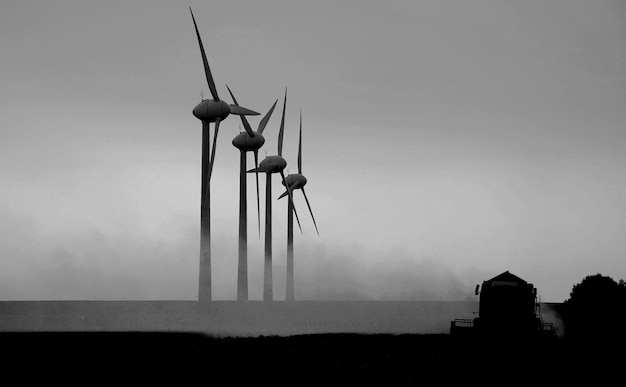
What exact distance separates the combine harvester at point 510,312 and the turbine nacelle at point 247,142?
3515 centimetres

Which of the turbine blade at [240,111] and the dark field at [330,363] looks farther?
the turbine blade at [240,111]

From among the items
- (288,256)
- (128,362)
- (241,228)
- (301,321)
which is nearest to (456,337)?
(128,362)

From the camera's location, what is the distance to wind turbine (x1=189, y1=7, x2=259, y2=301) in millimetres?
69662

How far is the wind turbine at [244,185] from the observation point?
77812 millimetres

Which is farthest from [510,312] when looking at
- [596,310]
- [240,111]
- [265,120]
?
[265,120]

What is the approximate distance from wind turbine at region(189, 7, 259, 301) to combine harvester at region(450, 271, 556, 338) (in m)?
25.7

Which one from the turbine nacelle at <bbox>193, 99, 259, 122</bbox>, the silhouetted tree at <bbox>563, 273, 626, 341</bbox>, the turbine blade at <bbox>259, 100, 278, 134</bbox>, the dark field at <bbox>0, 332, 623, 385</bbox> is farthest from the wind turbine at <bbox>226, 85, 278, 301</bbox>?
the dark field at <bbox>0, 332, 623, 385</bbox>

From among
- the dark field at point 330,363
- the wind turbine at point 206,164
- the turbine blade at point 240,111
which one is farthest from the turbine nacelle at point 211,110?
the dark field at point 330,363

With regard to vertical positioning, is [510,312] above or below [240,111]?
below

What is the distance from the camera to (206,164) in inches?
2800

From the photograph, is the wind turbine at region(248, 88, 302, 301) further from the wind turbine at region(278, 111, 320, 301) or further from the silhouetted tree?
the silhouetted tree

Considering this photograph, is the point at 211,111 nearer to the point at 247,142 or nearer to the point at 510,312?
the point at 247,142

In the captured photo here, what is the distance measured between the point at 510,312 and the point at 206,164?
29.1 m

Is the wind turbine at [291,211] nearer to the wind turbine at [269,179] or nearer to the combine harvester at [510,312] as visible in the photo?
the wind turbine at [269,179]
